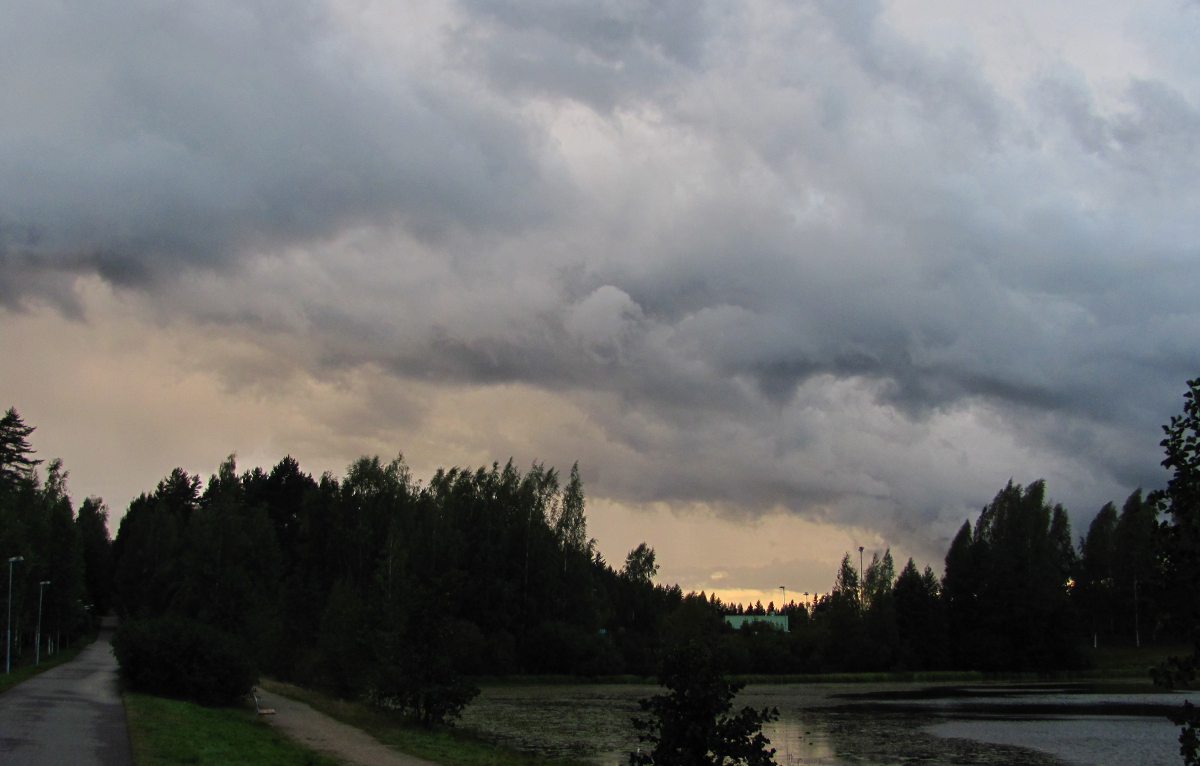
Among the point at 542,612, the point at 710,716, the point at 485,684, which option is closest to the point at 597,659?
the point at 542,612

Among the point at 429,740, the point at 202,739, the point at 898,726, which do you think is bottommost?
the point at 898,726

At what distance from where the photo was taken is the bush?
116 ft

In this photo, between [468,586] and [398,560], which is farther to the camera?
[468,586]

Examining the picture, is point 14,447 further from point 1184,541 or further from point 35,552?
point 1184,541

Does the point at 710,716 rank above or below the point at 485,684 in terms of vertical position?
above

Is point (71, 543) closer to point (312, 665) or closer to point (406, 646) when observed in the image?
point (312, 665)

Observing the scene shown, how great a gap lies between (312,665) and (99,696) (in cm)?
1832

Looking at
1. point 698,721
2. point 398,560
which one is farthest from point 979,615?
point 698,721

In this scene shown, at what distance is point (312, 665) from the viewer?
171 feet

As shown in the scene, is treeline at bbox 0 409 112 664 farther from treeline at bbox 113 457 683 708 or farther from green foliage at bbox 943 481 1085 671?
green foliage at bbox 943 481 1085 671

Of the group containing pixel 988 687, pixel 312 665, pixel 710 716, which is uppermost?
pixel 710 716

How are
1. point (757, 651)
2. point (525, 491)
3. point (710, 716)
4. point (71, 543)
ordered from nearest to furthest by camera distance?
point (710, 716), point (71, 543), point (525, 491), point (757, 651)

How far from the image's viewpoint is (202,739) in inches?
938

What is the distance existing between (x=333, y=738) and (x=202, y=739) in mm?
5415
